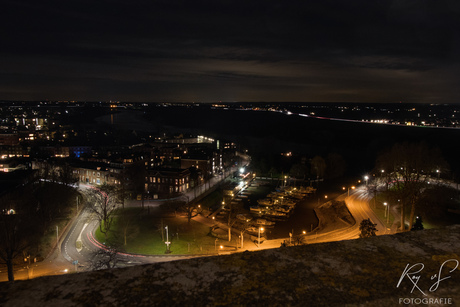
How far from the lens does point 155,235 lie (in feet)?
48.8

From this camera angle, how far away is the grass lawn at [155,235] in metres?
13.3

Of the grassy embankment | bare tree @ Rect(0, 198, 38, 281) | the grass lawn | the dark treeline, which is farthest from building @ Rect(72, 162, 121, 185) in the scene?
the dark treeline

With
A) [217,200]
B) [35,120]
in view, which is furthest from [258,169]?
[35,120]

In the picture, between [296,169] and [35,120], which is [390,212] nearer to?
[296,169]

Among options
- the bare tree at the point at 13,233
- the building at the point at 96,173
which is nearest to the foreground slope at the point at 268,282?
the bare tree at the point at 13,233

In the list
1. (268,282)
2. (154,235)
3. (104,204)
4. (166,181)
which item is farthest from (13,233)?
(166,181)

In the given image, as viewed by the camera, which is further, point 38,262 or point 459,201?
point 459,201

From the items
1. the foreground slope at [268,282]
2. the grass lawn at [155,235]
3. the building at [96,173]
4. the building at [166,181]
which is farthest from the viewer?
the building at [96,173]

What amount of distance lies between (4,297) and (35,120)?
82.8 m

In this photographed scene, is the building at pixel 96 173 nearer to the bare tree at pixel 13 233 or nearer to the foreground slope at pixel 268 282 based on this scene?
the bare tree at pixel 13 233

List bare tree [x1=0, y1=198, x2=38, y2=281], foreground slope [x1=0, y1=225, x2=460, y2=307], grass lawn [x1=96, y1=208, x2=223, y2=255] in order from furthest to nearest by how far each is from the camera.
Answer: grass lawn [x1=96, y1=208, x2=223, y2=255] < bare tree [x1=0, y1=198, x2=38, y2=281] < foreground slope [x1=0, y1=225, x2=460, y2=307]

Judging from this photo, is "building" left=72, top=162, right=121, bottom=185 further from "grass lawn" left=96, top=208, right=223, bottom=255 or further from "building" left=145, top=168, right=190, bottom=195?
"grass lawn" left=96, top=208, right=223, bottom=255

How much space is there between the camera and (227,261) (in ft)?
4.42

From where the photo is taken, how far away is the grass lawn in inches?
523
